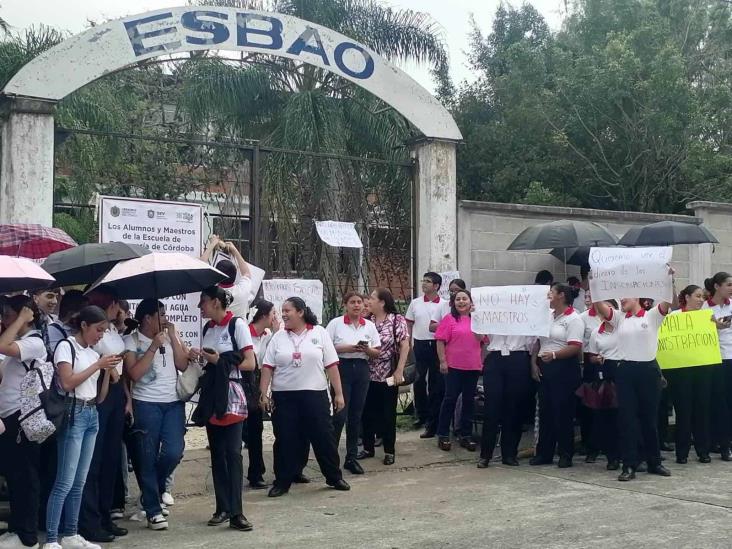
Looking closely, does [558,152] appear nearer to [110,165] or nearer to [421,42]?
[421,42]

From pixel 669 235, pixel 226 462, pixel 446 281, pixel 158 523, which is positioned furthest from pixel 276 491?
pixel 669 235

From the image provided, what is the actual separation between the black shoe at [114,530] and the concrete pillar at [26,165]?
11.3 feet

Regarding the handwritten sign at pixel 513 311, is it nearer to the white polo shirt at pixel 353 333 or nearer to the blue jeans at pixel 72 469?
the white polo shirt at pixel 353 333

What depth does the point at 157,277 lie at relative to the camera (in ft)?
22.2

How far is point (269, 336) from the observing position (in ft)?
27.7

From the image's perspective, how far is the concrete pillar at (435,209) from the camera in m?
11.0

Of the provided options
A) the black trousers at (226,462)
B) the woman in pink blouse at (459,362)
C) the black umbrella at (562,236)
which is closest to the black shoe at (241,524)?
the black trousers at (226,462)

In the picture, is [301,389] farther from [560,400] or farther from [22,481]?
[560,400]

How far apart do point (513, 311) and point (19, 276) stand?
4.76m


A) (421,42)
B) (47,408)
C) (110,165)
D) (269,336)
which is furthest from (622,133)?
(47,408)

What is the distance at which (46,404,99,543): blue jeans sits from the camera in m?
5.89

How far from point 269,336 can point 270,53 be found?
3329mm

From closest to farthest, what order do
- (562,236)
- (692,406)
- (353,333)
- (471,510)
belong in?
(471,510) < (353,333) < (692,406) < (562,236)

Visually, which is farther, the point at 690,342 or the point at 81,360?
the point at 690,342
